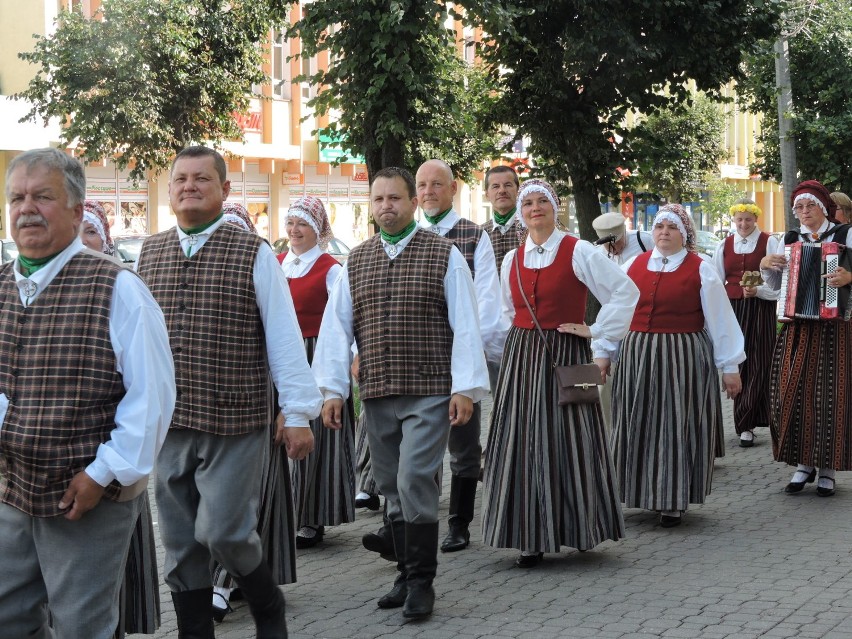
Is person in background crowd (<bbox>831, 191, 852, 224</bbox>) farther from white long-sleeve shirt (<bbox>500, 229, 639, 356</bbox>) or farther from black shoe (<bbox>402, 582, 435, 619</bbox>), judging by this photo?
black shoe (<bbox>402, 582, 435, 619</bbox>)

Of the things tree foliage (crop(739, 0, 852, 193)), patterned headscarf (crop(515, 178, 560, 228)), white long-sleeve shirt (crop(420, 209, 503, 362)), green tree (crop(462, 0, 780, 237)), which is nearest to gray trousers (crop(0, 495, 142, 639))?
patterned headscarf (crop(515, 178, 560, 228))

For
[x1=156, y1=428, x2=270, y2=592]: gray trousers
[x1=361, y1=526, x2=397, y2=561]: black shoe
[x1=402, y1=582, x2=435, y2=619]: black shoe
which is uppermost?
[x1=156, y1=428, x2=270, y2=592]: gray trousers

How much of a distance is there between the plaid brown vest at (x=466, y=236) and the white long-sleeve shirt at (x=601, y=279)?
30.0 inches

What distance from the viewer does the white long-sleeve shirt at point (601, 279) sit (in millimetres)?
7016

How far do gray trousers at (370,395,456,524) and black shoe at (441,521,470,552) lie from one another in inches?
51.1

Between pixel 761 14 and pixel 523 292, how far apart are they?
36.4ft

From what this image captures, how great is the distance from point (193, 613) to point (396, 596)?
4.43 feet

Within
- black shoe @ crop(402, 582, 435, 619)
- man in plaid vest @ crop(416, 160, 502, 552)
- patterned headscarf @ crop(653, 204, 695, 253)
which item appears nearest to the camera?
black shoe @ crop(402, 582, 435, 619)

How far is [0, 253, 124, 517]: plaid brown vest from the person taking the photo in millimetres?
3781

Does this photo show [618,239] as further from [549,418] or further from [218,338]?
[218,338]

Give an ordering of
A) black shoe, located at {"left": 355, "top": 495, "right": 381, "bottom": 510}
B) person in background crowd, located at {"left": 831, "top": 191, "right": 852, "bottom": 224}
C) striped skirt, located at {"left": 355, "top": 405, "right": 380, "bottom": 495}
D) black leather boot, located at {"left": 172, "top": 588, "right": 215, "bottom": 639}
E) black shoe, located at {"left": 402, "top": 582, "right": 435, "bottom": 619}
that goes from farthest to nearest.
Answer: person in background crowd, located at {"left": 831, "top": 191, "right": 852, "bottom": 224}
black shoe, located at {"left": 355, "top": 495, "right": 381, "bottom": 510}
striped skirt, located at {"left": 355, "top": 405, "right": 380, "bottom": 495}
black shoe, located at {"left": 402, "top": 582, "right": 435, "bottom": 619}
black leather boot, located at {"left": 172, "top": 588, "right": 215, "bottom": 639}

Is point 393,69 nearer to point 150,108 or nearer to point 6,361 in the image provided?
point 6,361

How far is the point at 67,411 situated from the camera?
379 cm

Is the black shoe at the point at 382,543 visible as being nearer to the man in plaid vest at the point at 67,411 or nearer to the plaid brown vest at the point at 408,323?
the plaid brown vest at the point at 408,323
